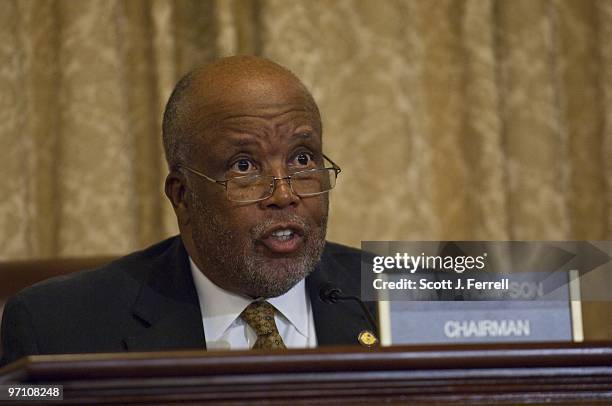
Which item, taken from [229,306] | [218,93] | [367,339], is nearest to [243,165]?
[218,93]

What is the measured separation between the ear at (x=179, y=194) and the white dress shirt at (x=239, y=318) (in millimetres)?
155

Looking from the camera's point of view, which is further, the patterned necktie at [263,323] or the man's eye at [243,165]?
the man's eye at [243,165]

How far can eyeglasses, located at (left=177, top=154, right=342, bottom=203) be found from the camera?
1932 millimetres

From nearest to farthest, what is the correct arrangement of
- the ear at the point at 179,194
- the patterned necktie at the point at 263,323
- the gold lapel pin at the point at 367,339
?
the gold lapel pin at the point at 367,339 < the patterned necktie at the point at 263,323 < the ear at the point at 179,194

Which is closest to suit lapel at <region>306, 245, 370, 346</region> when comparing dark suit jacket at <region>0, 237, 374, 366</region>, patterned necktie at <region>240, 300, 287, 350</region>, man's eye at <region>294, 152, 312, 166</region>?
dark suit jacket at <region>0, 237, 374, 366</region>

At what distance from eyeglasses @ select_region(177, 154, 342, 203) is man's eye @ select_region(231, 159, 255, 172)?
2 cm

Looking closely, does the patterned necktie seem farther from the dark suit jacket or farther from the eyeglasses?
the eyeglasses

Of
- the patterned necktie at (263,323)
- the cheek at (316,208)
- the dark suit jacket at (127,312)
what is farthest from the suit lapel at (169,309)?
the cheek at (316,208)

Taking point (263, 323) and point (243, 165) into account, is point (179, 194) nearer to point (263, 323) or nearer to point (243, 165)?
point (243, 165)

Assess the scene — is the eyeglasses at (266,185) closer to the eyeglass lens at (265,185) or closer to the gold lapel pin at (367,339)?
the eyeglass lens at (265,185)

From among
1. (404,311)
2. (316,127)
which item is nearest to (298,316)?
(316,127)

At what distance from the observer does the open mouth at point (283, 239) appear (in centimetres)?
191

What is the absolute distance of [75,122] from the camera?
2.97 metres

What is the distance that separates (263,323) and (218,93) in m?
0.53
